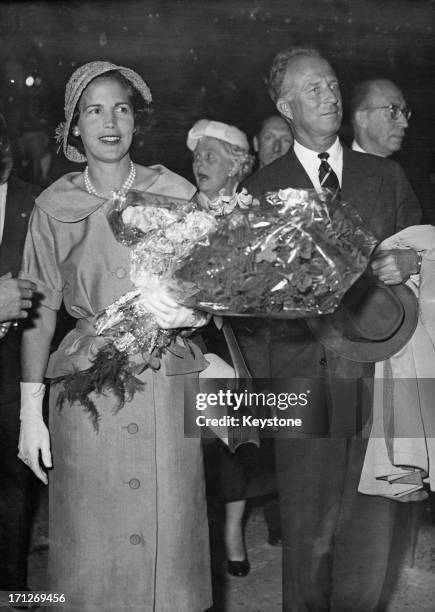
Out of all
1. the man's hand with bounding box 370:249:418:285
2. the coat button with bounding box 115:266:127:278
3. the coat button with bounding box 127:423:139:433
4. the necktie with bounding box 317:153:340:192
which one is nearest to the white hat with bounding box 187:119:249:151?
the necktie with bounding box 317:153:340:192

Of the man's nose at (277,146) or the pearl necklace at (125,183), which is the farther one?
the man's nose at (277,146)

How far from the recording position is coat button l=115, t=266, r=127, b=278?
271 centimetres

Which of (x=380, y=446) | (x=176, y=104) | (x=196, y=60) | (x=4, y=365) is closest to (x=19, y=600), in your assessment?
(x=4, y=365)

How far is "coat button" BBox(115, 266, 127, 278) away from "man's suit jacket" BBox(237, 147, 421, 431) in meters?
0.46

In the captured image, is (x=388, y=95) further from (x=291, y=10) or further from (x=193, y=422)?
(x=193, y=422)

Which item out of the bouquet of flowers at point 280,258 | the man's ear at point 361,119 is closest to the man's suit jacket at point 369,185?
the man's ear at point 361,119

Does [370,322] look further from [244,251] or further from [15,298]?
[15,298]

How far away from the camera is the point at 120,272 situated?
272cm

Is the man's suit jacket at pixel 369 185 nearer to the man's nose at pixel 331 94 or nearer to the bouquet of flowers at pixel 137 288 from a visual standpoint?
the man's nose at pixel 331 94

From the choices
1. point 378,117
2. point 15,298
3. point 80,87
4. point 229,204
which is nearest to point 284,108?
point 378,117

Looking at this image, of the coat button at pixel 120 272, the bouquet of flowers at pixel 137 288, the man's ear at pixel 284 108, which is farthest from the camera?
the man's ear at pixel 284 108

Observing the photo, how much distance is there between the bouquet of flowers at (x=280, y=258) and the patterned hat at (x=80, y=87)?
0.85 metres

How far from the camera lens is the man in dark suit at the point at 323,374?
2879mm

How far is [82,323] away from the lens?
272 cm
